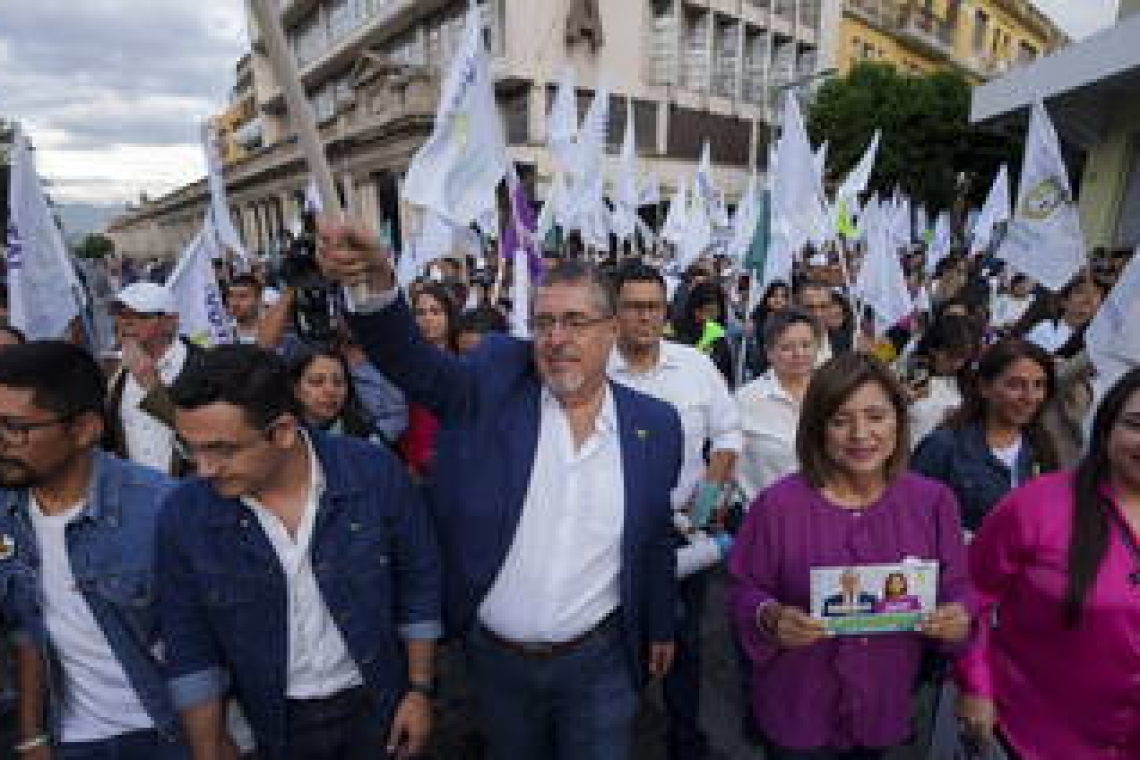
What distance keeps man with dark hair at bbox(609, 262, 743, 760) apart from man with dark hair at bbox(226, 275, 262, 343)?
11.1ft

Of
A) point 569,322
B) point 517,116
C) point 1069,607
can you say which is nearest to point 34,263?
point 569,322

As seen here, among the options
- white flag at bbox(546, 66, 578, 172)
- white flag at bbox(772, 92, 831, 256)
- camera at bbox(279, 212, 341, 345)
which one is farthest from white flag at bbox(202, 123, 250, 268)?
white flag at bbox(772, 92, 831, 256)

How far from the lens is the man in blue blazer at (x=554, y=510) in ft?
6.13

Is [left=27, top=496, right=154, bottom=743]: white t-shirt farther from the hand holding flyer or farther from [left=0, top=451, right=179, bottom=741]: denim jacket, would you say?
the hand holding flyer

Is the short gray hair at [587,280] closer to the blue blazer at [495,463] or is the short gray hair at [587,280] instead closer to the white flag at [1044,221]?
the blue blazer at [495,463]

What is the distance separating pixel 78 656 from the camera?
5.82 feet

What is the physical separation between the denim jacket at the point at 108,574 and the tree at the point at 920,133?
99.4 feet

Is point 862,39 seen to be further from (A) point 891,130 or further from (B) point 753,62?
(A) point 891,130

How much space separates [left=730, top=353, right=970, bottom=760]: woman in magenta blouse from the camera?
1861mm

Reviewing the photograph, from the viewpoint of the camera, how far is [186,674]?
1.69 metres

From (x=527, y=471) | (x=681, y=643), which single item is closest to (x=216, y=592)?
(x=527, y=471)

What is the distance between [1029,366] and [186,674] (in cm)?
270

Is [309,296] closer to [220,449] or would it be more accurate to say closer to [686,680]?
[686,680]

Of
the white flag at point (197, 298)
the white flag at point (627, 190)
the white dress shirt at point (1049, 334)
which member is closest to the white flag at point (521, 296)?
the white flag at point (197, 298)
